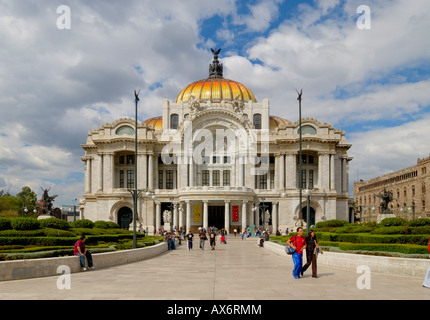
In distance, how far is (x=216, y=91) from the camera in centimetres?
9244

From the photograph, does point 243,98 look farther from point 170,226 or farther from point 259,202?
point 170,226

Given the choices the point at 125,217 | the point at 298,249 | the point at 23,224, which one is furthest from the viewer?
the point at 125,217

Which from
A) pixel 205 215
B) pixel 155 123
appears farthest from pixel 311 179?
pixel 155 123

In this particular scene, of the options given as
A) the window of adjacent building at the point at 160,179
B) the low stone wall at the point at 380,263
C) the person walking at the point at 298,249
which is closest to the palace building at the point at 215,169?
the window of adjacent building at the point at 160,179

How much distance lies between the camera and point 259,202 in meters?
76.5

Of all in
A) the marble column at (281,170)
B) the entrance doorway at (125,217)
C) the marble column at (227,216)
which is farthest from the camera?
the entrance doorway at (125,217)

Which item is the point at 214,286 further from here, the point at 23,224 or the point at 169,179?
the point at 169,179

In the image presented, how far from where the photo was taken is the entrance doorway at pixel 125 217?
256ft

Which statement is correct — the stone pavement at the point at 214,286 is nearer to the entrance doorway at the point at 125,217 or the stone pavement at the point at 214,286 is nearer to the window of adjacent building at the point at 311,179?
the entrance doorway at the point at 125,217

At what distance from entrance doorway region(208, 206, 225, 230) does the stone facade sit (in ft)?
90.4

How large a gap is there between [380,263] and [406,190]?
304 ft

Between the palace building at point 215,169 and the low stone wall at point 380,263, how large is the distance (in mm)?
47350
